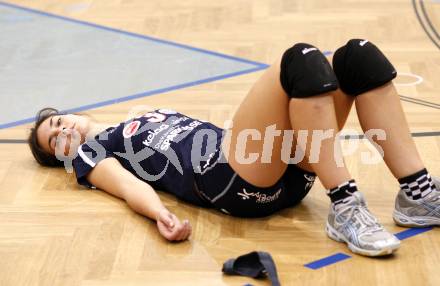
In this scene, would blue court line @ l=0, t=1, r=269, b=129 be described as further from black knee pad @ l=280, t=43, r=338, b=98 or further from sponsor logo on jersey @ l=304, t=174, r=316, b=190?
black knee pad @ l=280, t=43, r=338, b=98

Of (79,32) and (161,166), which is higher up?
(161,166)

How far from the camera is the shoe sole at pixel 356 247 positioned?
2088 millimetres

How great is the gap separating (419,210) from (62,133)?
3.58 ft

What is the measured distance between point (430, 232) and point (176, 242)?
660mm

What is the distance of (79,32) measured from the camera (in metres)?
4.16

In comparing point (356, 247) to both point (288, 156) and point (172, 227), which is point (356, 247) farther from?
point (172, 227)

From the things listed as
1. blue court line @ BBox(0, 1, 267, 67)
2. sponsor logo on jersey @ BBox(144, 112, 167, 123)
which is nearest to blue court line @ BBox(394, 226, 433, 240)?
sponsor logo on jersey @ BBox(144, 112, 167, 123)

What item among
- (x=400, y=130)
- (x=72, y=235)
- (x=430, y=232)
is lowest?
(x=72, y=235)

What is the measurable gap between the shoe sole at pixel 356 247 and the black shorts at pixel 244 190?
16cm

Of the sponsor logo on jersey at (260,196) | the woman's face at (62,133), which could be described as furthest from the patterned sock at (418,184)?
the woman's face at (62,133)

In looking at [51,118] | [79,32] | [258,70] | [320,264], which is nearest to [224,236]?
[320,264]

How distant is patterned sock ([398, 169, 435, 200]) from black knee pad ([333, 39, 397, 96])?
0.25 meters

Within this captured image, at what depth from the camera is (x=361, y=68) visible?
2145 millimetres

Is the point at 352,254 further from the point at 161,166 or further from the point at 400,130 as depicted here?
the point at 161,166
